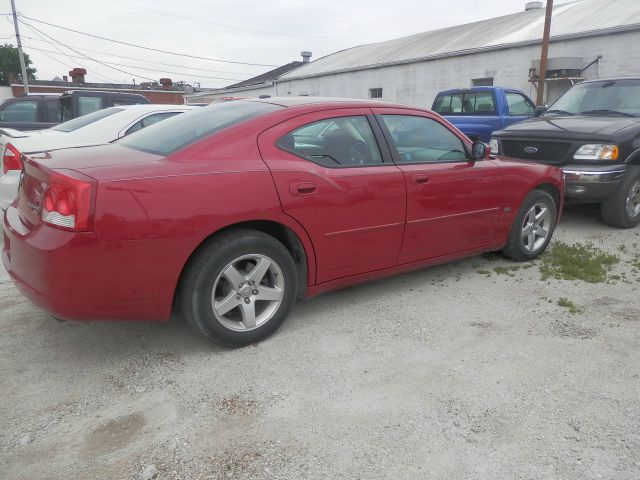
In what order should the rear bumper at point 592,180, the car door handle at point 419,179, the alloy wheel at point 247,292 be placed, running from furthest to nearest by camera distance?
1. the rear bumper at point 592,180
2. the car door handle at point 419,179
3. the alloy wheel at point 247,292

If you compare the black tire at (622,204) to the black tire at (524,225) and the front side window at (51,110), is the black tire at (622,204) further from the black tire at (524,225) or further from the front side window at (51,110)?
the front side window at (51,110)

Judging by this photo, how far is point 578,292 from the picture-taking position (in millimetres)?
4191

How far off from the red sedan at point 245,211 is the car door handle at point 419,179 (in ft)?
0.04

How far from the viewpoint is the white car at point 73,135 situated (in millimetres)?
4906

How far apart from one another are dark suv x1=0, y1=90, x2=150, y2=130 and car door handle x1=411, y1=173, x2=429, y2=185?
7022mm

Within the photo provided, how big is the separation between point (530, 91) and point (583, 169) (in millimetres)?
10876

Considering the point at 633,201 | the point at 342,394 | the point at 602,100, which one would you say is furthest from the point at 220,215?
the point at 602,100

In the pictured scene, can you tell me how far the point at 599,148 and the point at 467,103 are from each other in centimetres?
543

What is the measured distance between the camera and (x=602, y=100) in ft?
22.9

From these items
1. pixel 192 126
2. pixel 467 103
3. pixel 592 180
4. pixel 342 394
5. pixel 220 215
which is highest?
pixel 467 103

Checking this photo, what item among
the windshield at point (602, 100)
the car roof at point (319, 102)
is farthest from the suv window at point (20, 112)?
the windshield at point (602, 100)

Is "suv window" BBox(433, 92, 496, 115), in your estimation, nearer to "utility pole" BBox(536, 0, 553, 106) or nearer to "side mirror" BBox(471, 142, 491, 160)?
"utility pole" BBox(536, 0, 553, 106)

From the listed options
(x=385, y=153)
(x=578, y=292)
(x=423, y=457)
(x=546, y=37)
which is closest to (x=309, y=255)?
(x=385, y=153)

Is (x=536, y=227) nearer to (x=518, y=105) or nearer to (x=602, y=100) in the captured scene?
(x=602, y=100)
